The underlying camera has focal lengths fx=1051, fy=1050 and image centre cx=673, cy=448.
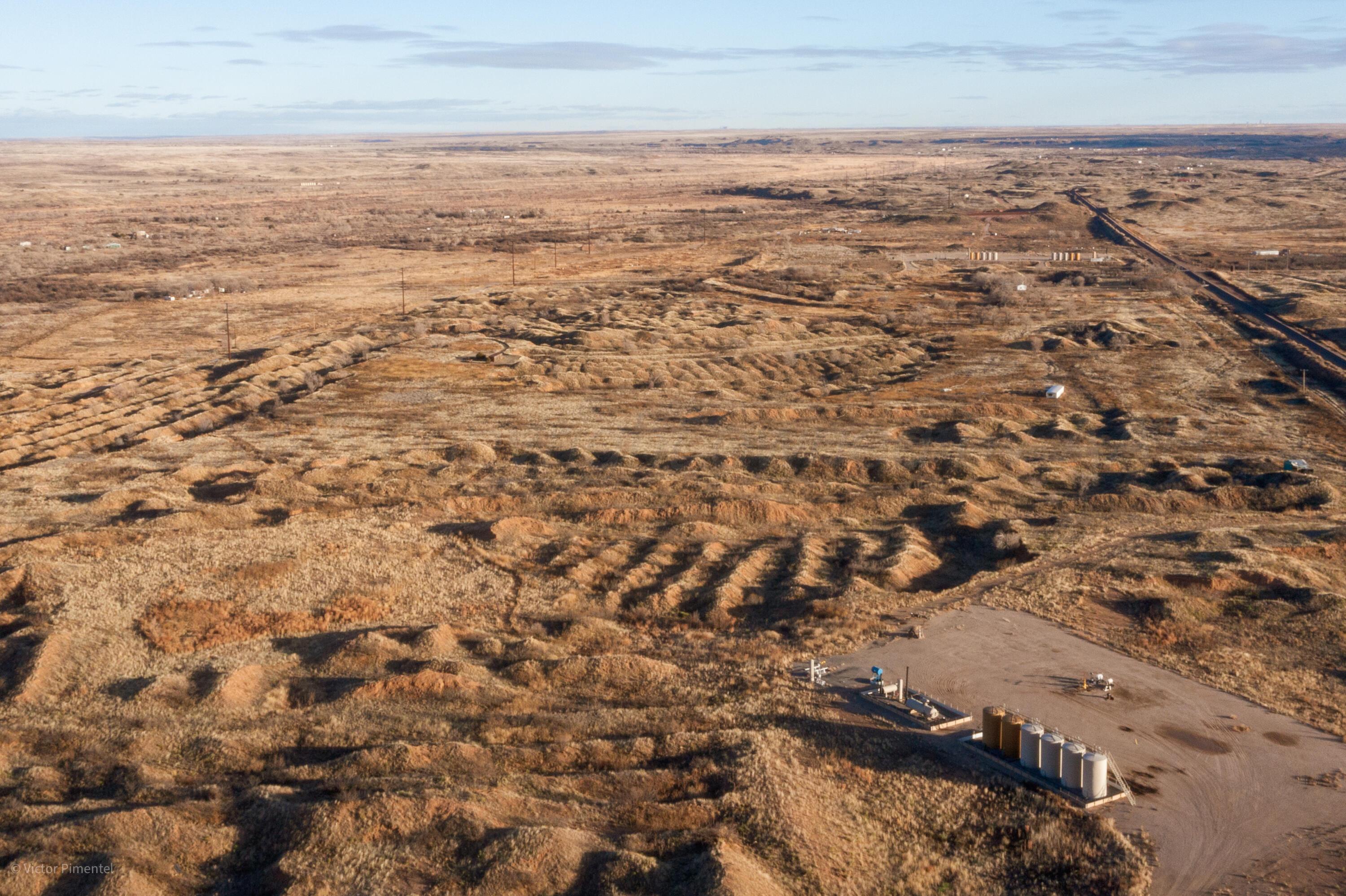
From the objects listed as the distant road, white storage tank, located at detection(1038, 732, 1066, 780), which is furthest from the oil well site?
the distant road

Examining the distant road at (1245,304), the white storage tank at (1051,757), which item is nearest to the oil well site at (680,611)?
the white storage tank at (1051,757)

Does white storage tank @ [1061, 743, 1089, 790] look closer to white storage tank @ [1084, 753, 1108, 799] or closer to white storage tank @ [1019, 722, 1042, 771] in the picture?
white storage tank @ [1084, 753, 1108, 799]

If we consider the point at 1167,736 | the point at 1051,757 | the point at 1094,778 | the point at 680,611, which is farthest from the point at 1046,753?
the point at 680,611

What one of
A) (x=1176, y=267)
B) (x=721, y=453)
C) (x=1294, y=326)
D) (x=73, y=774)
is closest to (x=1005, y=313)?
(x=1294, y=326)

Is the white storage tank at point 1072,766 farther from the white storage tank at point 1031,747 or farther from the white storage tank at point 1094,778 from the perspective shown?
the white storage tank at point 1031,747

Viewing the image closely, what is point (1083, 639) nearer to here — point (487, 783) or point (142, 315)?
Result: point (487, 783)
